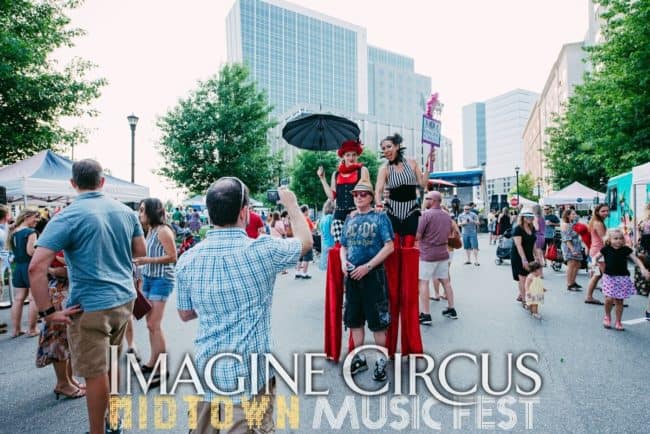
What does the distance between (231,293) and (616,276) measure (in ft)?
20.5

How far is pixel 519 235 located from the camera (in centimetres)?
715

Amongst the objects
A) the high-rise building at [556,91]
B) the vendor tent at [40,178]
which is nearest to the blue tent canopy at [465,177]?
the high-rise building at [556,91]

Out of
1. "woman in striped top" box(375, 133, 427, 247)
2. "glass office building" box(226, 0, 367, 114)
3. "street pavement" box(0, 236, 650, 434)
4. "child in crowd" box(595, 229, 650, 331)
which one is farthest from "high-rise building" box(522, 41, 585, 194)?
"glass office building" box(226, 0, 367, 114)

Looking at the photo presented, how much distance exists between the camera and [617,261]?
19.7ft

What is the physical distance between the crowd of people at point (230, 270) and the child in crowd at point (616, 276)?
2 cm

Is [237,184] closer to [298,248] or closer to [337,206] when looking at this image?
[298,248]

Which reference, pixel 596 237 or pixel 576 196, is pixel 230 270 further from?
pixel 576 196

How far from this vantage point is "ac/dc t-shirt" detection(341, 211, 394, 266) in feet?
13.2

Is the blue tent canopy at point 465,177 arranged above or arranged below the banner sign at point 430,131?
above

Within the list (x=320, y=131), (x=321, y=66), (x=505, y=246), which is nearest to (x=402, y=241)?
(x=320, y=131)

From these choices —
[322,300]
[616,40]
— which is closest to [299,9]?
[616,40]

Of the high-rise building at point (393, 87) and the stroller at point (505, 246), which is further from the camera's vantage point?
the high-rise building at point (393, 87)

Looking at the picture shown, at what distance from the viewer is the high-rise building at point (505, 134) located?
146875mm

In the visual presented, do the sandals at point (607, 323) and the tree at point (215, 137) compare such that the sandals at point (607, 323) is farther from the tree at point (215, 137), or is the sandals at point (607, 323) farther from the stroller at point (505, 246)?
the tree at point (215, 137)
